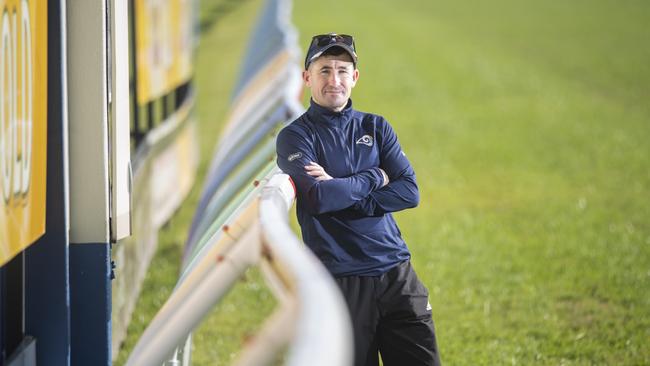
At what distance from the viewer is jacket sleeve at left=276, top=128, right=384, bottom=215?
3.70 metres

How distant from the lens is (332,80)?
379 centimetres

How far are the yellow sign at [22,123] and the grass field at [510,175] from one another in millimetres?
2484

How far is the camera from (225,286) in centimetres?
270

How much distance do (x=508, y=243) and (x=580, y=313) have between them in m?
2.45

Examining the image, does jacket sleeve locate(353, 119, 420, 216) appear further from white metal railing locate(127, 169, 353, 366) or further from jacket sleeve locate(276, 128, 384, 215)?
white metal railing locate(127, 169, 353, 366)

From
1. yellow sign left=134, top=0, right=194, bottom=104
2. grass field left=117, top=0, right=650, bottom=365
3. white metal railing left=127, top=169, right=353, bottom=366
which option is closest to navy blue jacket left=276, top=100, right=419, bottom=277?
white metal railing left=127, top=169, right=353, bottom=366

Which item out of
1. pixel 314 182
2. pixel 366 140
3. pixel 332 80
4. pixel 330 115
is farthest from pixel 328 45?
pixel 314 182

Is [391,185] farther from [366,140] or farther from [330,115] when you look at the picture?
[330,115]

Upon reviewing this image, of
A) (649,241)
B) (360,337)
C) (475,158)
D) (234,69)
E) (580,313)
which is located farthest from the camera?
(234,69)

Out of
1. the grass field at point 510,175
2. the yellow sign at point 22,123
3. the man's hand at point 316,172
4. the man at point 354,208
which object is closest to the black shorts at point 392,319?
the man at point 354,208

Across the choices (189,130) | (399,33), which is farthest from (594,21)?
(189,130)

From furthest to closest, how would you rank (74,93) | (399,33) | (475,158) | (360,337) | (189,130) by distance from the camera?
(399,33) → (475,158) → (189,130) → (74,93) → (360,337)

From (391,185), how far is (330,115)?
1.14 ft

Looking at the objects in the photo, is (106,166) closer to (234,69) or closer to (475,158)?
(475,158)
